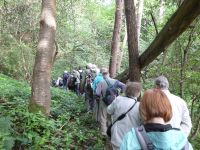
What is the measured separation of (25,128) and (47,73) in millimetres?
1587

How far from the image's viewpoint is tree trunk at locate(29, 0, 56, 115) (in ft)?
26.2

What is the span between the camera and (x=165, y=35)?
646 cm

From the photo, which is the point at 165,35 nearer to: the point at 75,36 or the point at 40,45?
the point at 40,45

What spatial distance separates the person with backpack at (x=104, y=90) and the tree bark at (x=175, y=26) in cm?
100

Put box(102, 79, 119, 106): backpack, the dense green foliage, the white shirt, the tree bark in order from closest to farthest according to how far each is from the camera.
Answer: the white shirt
the tree bark
the dense green foliage
box(102, 79, 119, 106): backpack

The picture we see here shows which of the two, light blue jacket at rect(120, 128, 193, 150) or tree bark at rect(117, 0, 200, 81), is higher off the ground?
tree bark at rect(117, 0, 200, 81)

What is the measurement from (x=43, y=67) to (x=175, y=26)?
318 centimetres

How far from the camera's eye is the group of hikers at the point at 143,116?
302 cm

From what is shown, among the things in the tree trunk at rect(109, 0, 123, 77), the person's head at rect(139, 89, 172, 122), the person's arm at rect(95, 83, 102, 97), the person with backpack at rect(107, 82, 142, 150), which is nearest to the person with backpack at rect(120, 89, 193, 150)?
the person's head at rect(139, 89, 172, 122)

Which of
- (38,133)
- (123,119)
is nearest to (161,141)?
(123,119)

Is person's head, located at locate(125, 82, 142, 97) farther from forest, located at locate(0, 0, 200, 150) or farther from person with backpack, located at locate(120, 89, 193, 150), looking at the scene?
person with backpack, located at locate(120, 89, 193, 150)

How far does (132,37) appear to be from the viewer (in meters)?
7.91

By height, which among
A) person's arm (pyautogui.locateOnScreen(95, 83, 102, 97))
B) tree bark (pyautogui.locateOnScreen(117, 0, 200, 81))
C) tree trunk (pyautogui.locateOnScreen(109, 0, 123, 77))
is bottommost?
person's arm (pyautogui.locateOnScreen(95, 83, 102, 97))

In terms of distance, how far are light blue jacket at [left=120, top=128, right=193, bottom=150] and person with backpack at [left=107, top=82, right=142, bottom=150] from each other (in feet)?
6.41
